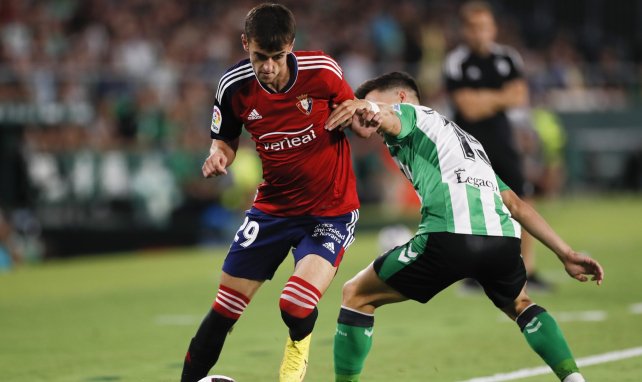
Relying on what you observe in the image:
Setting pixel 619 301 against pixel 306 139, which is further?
pixel 619 301

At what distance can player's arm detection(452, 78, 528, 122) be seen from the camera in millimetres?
11102

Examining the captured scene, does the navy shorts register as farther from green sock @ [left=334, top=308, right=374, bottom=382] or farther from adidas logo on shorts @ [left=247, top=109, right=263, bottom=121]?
adidas logo on shorts @ [left=247, top=109, right=263, bottom=121]

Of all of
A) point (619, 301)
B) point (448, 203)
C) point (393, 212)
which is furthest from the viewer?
point (393, 212)

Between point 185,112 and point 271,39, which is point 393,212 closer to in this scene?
point 185,112

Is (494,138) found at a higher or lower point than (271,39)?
lower

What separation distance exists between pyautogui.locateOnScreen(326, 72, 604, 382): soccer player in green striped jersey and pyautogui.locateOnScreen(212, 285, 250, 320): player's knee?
61 centimetres

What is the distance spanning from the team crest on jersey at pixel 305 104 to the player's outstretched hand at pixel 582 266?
63.1 inches

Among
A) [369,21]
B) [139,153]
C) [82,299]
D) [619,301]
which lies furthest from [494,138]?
[369,21]

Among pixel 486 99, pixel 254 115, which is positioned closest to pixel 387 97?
pixel 254 115

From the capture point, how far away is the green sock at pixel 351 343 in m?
6.14

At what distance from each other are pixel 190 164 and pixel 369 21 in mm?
9477

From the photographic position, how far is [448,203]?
6.00 m

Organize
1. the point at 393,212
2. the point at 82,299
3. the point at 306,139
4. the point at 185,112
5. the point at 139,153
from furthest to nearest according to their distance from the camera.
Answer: the point at 393,212 → the point at 185,112 → the point at 139,153 → the point at 82,299 → the point at 306,139

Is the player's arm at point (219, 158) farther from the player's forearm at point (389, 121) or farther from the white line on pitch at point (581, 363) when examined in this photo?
the white line on pitch at point (581, 363)
